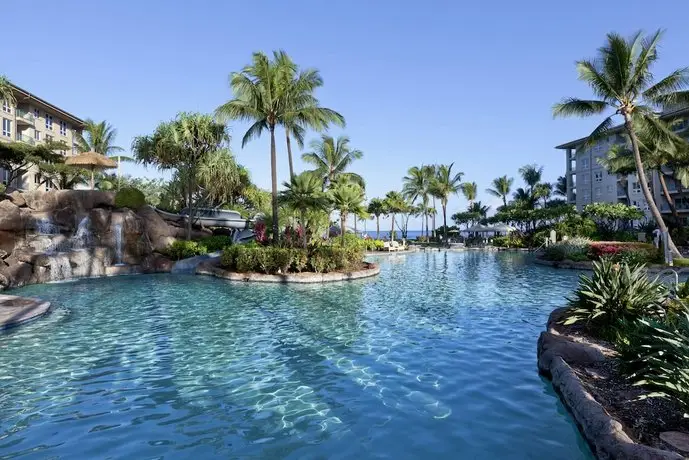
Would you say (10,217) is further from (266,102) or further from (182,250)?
(266,102)

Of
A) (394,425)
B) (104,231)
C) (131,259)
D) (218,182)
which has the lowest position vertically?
(394,425)

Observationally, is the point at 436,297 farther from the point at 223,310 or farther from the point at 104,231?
the point at 104,231

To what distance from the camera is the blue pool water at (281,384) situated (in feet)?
16.4

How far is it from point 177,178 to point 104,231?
9.08 m

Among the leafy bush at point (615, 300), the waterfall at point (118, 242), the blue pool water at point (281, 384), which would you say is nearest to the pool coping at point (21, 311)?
the blue pool water at point (281, 384)

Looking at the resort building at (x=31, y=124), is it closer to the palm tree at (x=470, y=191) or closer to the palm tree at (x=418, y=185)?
the palm tree at (x=418, y=185)

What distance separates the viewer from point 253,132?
26359 mm

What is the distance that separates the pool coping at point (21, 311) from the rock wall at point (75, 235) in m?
8.66

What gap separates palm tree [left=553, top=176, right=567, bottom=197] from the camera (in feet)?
275

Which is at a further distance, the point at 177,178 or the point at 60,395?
the point at 177,178

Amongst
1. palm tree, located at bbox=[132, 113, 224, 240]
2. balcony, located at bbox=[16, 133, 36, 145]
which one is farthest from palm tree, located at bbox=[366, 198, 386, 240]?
balcony, located at bbox=[16, 133, 36, 145]

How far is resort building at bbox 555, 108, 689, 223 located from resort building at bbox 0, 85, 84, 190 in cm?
6780

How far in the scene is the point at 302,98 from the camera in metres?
26.3

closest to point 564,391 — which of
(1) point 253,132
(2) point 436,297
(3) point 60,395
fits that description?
(3) point 60,395
